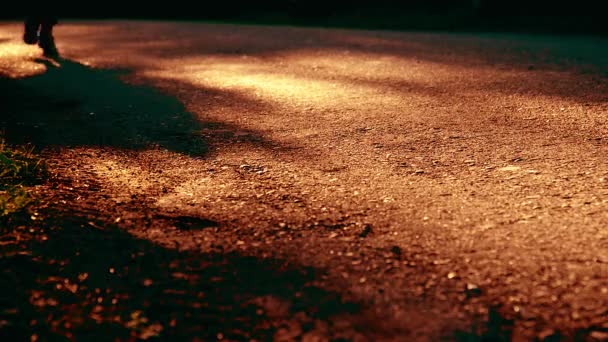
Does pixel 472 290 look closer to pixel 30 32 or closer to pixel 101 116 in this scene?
pixel 101 116

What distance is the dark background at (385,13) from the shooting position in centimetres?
1132

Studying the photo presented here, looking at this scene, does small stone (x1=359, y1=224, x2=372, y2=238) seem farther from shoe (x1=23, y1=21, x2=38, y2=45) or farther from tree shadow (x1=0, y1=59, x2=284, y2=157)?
shoe (x1=23, y1=21, x2=38, y2=45)

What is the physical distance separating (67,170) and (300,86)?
2.72 m

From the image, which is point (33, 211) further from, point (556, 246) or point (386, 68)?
point (386, 68)

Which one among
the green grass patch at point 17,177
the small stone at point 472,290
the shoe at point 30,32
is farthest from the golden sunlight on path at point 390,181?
the shoe at point 30,32

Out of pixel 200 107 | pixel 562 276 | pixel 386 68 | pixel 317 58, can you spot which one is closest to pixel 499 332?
pixel 562 276

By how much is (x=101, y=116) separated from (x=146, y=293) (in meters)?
2.70

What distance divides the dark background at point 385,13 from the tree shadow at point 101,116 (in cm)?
724

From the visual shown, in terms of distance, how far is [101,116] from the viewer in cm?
427

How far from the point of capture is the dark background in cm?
1132

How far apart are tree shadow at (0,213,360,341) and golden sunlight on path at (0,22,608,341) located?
0.08 m

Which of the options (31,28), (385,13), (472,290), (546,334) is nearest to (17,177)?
(472,290)

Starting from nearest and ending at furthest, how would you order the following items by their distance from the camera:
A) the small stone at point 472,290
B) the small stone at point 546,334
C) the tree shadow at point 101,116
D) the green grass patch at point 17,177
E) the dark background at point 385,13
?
the small stone at point 546,334, the small stone at point 472,290, the green grass patch at point 17,177, the tree shadow at point 101,116, the dark background at point 385,13

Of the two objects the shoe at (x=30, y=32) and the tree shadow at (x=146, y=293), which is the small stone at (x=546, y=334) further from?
the shoe at (x=30, y=32)
